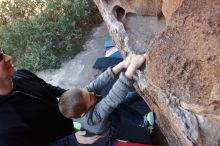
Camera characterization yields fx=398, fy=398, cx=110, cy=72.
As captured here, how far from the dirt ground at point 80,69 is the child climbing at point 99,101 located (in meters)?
2.45

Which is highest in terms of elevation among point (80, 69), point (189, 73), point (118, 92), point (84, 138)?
point (189, 73)

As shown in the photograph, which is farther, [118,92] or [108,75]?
[108,75]

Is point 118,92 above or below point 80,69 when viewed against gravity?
above

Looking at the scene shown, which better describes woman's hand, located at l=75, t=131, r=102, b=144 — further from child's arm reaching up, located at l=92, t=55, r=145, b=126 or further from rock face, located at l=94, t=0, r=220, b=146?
rock face, located at l=94, t=0, r=220, b=146

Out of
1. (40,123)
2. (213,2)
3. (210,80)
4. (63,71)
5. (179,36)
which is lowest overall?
(63,71)

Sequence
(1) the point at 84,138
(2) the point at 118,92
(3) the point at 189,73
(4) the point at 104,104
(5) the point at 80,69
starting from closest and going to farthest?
(3) the point at 189,73, (2) the point at 118,92, (4) the point at 104,104, (1) the point at 84,138, (5) the point at 80,69

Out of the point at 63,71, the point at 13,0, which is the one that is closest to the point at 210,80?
the point at 63,71

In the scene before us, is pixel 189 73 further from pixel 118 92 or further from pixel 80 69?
pixel 80 69

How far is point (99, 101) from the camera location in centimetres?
279

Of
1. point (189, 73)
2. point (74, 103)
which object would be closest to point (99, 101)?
point (74, 103)

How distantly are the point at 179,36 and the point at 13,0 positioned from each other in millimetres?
5589

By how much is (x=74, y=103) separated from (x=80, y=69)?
303 centimetres

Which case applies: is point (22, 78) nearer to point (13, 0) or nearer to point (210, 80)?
point (210, 80)

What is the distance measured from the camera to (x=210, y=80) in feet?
6.09
